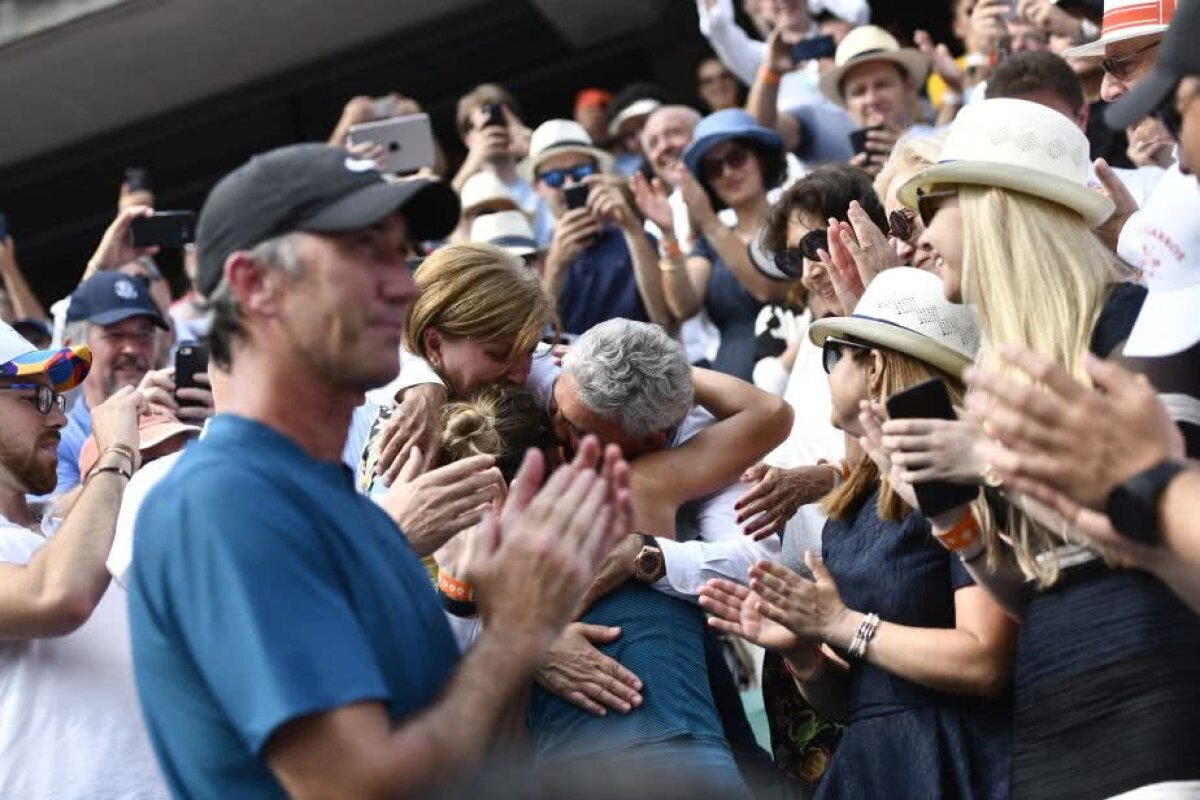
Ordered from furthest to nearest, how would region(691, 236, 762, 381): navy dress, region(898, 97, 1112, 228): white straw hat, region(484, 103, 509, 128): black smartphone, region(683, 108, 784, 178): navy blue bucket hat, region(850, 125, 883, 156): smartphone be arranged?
region(484, 103, 509, 128): black smartphone
region(683, 108, 784, 178): navy blue bucket hat
region(850, 125, 883, 156): smartphone
region(691, 236, 762, 381): navy dress
region(898, 97, 1112, 228): white straw hat

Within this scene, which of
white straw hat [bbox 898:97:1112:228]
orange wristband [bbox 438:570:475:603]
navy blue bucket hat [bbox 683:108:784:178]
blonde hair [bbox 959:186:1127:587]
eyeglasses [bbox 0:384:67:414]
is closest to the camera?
blonde hair [bbox 959:186:1127:587]

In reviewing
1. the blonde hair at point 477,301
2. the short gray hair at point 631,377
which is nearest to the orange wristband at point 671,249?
the blonde hair at point 477,301

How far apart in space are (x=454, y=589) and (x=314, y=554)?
1.59m

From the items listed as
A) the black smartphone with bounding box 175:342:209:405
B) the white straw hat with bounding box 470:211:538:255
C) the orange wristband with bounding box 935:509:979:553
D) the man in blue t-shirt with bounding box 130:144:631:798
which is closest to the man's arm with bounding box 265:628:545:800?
the man in blue t-shirt with bounding box 130:144:631:798

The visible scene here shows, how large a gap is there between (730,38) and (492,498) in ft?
17.9

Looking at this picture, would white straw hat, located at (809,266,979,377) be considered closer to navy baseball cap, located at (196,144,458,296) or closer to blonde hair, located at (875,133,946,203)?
blonde hair, located at (875,133,946,203)

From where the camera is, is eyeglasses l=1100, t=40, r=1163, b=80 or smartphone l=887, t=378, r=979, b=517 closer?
smartphone l=887, t=378, r=979, b=517

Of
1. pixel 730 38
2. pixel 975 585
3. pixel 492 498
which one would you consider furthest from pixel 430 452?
pixel 730 38

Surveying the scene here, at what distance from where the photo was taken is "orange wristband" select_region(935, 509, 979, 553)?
315cm

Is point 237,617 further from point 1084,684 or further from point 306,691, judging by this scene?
point 1084,684

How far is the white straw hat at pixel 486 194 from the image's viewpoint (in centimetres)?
764

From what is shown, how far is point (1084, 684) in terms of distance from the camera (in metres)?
3.00

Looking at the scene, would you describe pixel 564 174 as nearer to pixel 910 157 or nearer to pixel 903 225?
pixel 910 157

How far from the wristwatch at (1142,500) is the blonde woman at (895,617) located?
1.11 m
